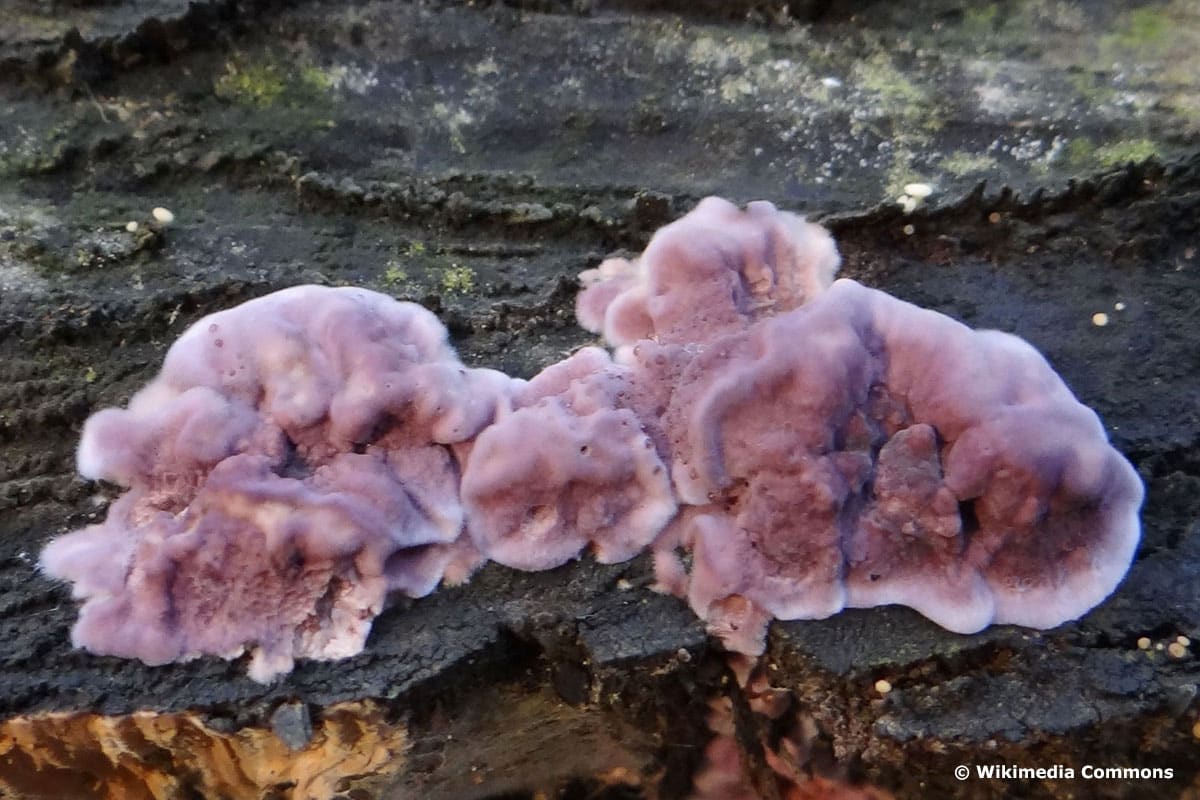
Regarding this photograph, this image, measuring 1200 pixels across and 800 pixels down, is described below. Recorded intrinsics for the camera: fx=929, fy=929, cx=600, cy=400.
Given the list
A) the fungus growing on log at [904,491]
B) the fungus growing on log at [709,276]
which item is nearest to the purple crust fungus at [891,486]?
the fungus growing on log at [904,491]

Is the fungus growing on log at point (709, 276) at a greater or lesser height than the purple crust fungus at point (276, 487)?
greater

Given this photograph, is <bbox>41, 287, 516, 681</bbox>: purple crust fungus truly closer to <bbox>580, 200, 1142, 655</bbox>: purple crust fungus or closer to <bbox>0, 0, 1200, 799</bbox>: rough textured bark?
<bbox>0, 0, 1200, 799</bbox>: rough textured bark

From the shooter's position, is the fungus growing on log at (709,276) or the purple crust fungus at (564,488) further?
the fungus growing on log at (709,276)

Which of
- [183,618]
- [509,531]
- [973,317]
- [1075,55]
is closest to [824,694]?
[509,531]

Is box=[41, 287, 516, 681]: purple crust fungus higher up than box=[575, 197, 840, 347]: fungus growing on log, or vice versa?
box=[575, 197, 840, 347]: fungus growing on log

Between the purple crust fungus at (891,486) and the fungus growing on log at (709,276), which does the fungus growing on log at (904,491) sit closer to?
the purple crust fungus at (891,486)

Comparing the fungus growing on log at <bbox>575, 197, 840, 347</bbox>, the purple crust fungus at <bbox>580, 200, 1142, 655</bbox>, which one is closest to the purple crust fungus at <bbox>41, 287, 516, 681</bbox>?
the fungus growing on log at <bbox>575, 197, 840, 347</bbox>

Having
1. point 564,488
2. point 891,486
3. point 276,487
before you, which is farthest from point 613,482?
point 276,487

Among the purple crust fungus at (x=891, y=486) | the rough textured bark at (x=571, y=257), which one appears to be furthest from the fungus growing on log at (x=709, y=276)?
the purple crust fungus at (x=891, y=486)

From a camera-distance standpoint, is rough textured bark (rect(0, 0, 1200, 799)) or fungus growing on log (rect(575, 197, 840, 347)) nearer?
rough textured bark (rect(0, 0, 1200, 799))

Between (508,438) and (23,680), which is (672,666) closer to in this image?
(508,438)
